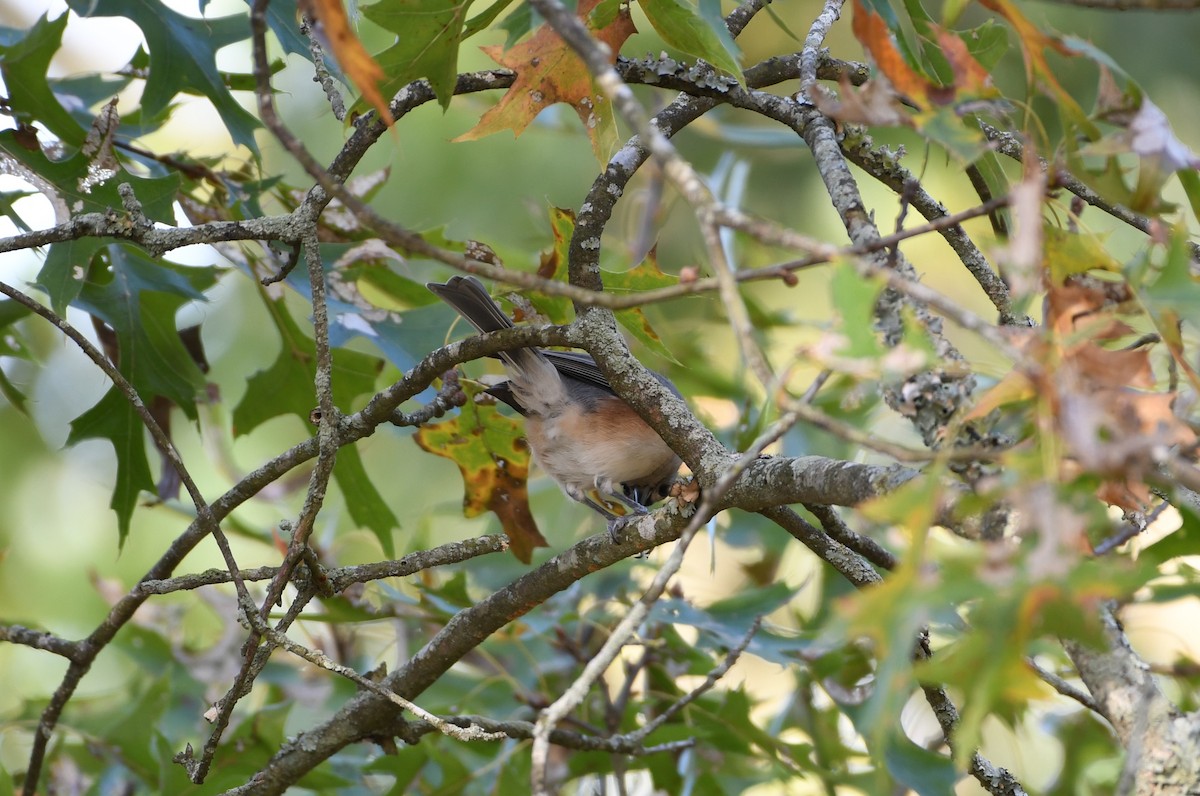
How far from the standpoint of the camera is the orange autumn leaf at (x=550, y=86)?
94.8 inches

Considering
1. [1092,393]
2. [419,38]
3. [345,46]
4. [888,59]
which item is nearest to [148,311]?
[419,38]

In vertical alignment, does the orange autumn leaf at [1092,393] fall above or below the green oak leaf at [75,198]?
below

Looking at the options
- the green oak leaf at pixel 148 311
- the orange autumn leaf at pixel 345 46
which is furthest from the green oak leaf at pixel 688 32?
the green oak leaf at pixel 148 311

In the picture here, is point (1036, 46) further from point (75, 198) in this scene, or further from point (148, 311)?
point (148, 311)

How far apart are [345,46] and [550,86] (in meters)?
1.05

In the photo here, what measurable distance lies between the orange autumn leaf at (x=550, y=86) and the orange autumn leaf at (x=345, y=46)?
2.79 ft

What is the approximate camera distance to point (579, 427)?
4371mm

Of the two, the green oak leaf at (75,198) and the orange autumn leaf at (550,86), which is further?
the green oak leaf at (75,198)

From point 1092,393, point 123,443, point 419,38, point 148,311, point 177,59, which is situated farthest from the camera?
point 123,443

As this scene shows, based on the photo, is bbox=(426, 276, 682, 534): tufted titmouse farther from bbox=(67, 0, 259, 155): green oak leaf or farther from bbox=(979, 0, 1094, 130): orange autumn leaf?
bbox=(979, 0, 1094, 130): orange autumn leaf

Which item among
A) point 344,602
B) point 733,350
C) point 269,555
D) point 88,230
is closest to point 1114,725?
point 88,230

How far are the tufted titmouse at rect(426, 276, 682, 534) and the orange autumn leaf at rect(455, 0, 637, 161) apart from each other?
1.74 meters

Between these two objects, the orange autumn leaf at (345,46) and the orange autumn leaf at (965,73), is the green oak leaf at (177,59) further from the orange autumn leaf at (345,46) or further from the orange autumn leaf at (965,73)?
the orange autumn leaf at (965,73)

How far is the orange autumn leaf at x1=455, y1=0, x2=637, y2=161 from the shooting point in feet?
7.90
